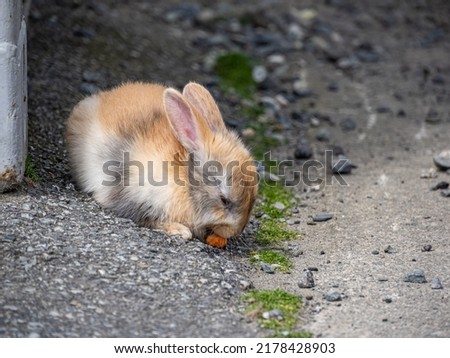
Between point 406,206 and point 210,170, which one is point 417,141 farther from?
point 210,170

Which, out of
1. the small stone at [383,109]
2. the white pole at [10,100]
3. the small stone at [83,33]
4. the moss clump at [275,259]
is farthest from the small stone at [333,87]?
the white pole at [10,100]

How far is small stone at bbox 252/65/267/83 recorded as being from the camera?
37.0 ft

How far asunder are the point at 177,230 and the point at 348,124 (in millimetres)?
4134

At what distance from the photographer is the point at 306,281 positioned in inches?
252

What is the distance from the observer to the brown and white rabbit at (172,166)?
6688 millimetres

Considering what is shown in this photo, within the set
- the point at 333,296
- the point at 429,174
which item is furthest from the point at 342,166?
the point at 333,296

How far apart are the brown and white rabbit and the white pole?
0.67 m

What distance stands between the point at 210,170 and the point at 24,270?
165 cm

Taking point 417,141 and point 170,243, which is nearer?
point 170,243

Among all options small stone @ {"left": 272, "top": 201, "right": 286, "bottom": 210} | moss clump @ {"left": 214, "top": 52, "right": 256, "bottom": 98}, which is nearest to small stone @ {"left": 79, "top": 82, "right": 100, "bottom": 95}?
moss clump @ {"left": 214, "top": 52, "right": 256, "bottom": 98}

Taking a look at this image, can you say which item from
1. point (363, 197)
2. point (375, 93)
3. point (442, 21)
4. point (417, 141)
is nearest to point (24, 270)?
point (363, 197)

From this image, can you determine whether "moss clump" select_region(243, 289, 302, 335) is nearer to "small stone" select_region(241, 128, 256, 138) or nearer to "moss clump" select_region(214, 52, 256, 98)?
"small stone" select_region(241, 128, 256, 138)

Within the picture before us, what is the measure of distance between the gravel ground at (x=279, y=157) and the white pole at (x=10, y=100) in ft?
0.65

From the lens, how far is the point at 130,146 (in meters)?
6.99
